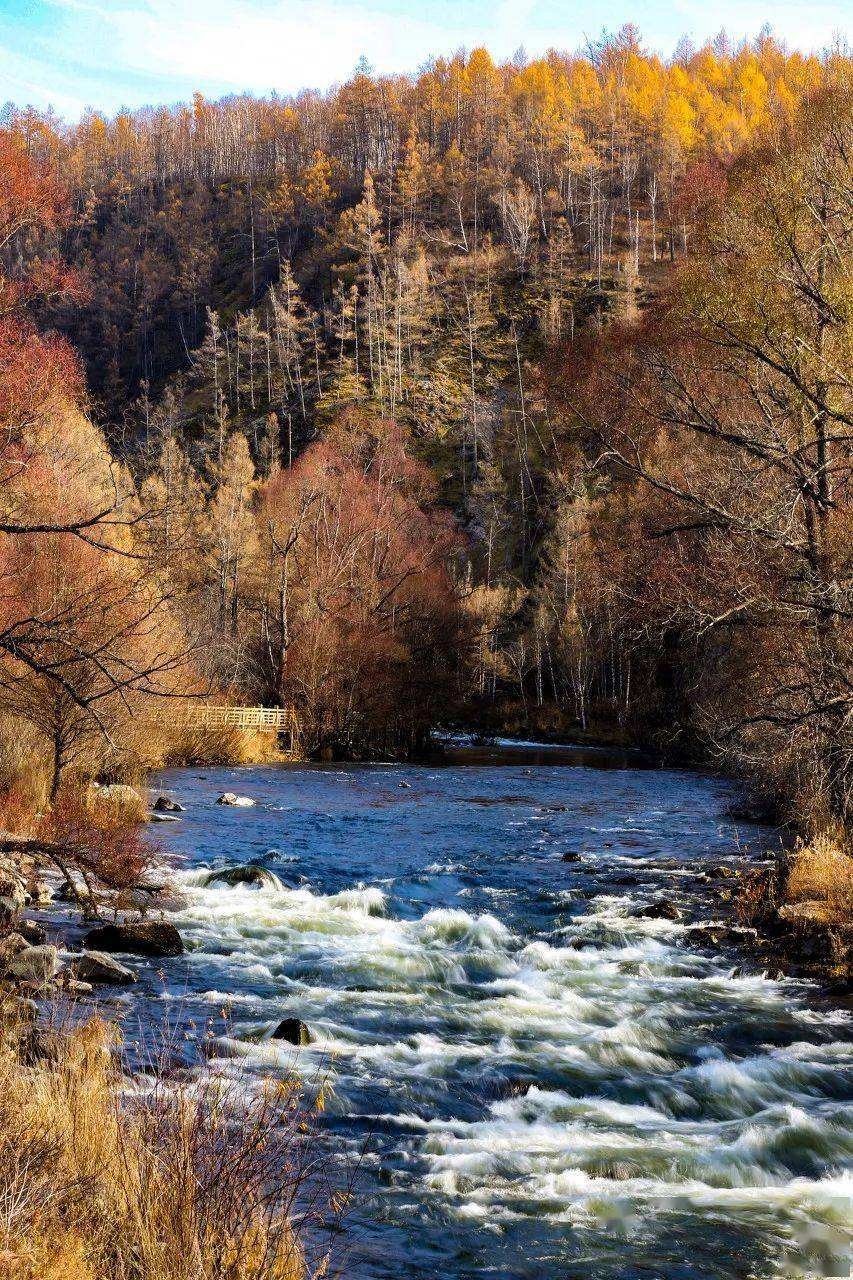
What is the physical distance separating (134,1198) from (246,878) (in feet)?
38.4

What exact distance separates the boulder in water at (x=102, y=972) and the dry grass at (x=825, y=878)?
8.04 m

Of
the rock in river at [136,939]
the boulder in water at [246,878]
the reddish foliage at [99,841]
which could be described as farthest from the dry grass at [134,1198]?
the boulder in water at [246,878]

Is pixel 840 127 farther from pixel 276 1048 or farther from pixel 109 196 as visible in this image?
pixel 109 196

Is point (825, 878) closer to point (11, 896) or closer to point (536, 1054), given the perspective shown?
point (536, 1054)

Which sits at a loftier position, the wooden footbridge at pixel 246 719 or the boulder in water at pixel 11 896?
the wooden footbridge at pixel 246 719

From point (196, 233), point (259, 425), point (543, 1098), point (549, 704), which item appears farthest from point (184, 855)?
point (196, 233)

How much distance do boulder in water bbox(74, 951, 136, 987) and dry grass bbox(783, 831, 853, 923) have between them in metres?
8.04

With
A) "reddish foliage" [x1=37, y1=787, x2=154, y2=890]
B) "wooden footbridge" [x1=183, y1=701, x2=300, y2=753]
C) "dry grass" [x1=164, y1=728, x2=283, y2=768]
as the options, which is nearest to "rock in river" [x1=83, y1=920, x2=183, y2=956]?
"reddish foliage" [x1=37, y1=787, x2=154, y2=890]

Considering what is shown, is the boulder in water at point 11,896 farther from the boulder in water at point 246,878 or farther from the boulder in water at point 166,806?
the boulder in water at point 166,806

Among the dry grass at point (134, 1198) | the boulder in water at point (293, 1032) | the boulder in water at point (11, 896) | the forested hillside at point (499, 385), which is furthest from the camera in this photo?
the forested hillside at point (499, 385)

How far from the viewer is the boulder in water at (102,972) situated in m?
9.65

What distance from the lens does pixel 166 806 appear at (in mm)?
22328

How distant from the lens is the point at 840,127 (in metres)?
14.3

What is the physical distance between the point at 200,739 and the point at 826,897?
2340 centimetres
